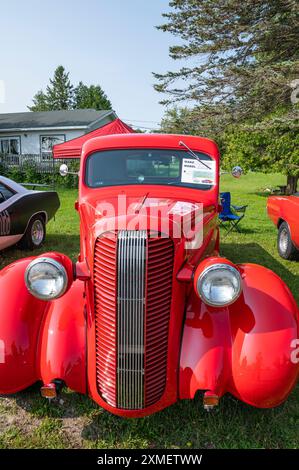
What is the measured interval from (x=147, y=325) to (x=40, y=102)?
80984 mm

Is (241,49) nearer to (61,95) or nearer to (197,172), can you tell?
(197,172)

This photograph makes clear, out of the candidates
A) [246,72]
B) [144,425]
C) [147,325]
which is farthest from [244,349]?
[246,72]

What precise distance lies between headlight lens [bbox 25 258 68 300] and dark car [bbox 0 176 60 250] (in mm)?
4395

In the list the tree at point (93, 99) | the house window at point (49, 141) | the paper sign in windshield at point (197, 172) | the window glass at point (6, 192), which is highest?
the tree at point (93, 99)

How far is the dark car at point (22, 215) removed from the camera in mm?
6629

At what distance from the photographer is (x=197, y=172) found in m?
3.73

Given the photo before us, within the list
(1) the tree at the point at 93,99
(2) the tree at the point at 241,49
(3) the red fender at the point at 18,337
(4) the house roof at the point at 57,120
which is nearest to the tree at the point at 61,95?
(1) the tree at the point at 93,99

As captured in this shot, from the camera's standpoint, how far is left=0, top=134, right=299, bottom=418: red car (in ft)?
8.00

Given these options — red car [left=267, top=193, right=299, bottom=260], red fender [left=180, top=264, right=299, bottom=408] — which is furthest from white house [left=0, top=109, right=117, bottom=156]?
red fender [left=180, top=264, right=299, bottom=408]

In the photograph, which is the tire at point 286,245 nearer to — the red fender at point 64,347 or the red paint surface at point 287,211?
the red paint surface at point 287,211

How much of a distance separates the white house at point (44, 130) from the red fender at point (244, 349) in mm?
24632

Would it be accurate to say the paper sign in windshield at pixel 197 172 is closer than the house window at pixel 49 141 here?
Yes

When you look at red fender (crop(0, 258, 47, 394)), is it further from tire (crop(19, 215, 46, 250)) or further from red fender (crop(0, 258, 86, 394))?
tire (crop(19, 215, 46, 250))
